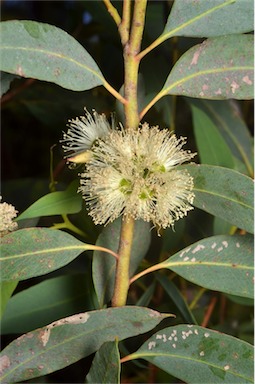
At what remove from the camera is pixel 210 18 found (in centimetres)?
77

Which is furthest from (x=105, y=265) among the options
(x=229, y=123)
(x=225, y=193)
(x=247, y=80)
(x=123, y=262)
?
(x=229, y=123)

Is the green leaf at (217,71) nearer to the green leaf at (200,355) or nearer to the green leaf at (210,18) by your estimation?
the green leaf at (210,18)

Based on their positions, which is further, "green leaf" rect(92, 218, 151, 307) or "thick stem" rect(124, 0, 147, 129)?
"green leaf" rect(92, 218, 151, 307)

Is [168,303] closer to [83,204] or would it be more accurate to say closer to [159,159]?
[83,204]

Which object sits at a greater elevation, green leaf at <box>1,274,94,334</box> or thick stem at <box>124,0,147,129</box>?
thick stem at <box>124,0,147,129</box>

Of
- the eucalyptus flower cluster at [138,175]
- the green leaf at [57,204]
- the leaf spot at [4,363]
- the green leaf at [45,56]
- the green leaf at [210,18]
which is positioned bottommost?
the leaf spot at [4,363]

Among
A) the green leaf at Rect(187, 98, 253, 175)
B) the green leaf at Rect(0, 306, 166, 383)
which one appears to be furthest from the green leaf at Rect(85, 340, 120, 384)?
the green leaf at Rect(187, 98, 253, 175)

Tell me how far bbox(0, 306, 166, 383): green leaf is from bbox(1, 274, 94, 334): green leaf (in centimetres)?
16

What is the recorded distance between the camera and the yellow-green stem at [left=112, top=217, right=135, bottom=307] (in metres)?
0.75

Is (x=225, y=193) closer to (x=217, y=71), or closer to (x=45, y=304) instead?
(x=217, y=71)

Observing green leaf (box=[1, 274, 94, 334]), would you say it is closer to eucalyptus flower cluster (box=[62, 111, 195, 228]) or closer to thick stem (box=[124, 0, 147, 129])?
eucalyptus flower cluster (box=[62, 111, 195, 228])

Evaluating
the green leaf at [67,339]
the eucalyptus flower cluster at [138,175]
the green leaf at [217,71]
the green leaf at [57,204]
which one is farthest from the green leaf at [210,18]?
the green leaf at [67,339]

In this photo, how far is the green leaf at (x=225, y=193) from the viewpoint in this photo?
0.75m

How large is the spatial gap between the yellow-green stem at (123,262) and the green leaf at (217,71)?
0.17 metres
